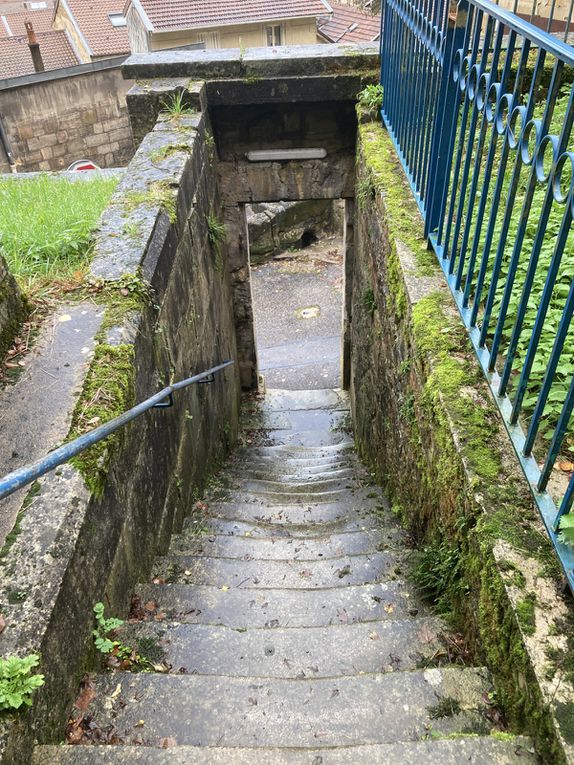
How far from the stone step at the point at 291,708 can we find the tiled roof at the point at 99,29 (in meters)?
23.5

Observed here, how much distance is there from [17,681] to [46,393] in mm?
1328

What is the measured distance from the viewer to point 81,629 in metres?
1.95

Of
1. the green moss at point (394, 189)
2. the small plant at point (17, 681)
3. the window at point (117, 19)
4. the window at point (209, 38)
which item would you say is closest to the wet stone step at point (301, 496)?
the green moss at point (394, 189)

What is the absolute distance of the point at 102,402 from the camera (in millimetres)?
2498

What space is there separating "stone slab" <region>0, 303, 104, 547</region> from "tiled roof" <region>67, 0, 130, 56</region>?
2177cm

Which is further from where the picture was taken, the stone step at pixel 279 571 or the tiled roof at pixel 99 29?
the tiled roof at pixel 99 29

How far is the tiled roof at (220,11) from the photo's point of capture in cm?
1814

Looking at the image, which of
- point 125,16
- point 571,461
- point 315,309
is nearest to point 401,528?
point 571,461

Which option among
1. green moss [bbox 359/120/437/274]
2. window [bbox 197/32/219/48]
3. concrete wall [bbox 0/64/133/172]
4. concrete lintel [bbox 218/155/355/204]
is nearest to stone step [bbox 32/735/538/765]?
green moss [bbox 359/120/437/274]

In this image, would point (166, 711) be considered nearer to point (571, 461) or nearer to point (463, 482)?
point (463, 482)

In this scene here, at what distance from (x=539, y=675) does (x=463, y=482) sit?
76 cm

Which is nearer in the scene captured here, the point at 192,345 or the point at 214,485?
the point at 192,345

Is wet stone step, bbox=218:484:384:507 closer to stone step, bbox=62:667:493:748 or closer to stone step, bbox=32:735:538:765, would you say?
stone step, bbox=62:667:493:748

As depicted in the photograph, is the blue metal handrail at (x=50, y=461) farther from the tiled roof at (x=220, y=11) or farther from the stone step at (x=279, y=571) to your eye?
the tiled roof at (x=220, y=11)
